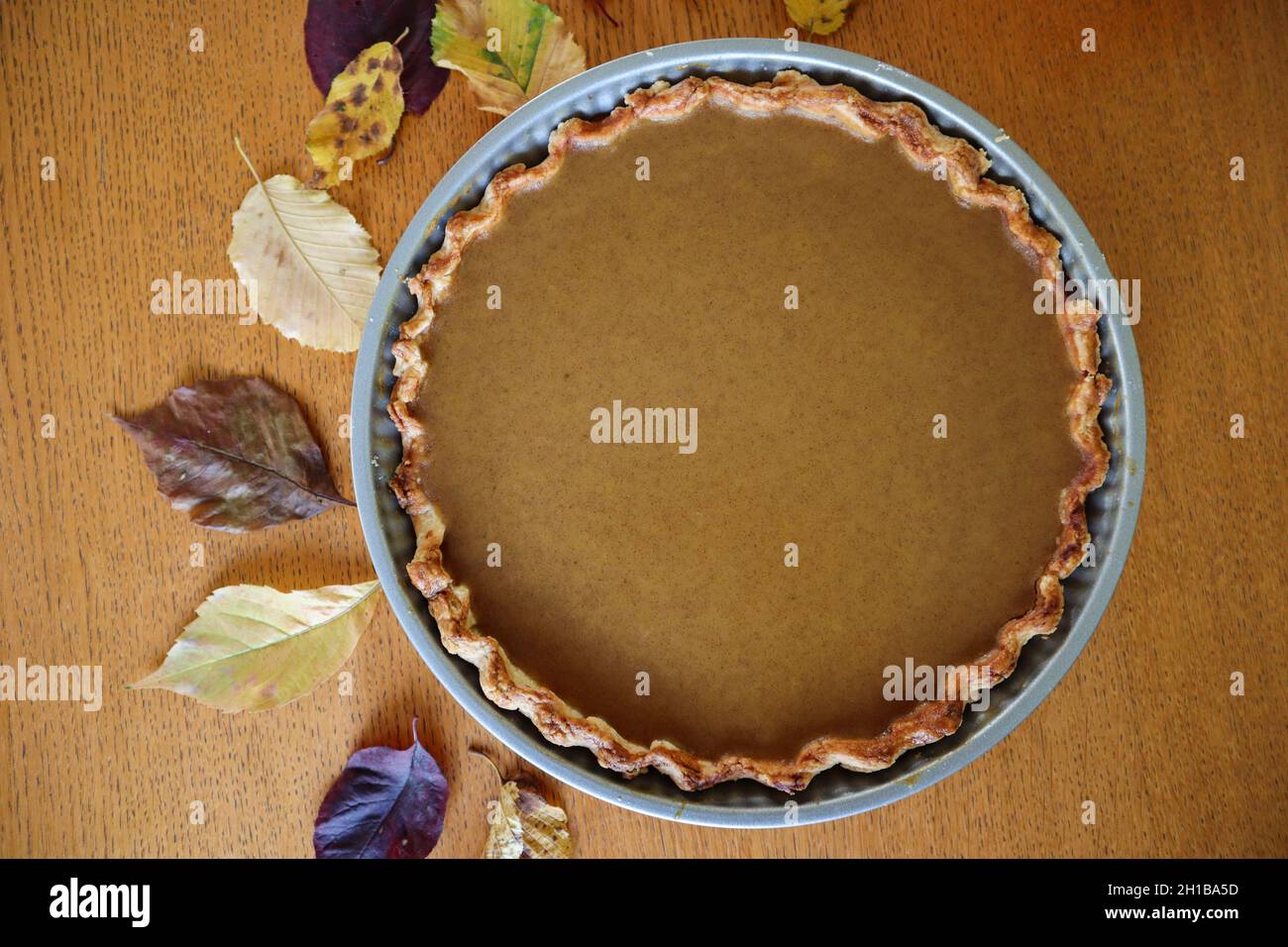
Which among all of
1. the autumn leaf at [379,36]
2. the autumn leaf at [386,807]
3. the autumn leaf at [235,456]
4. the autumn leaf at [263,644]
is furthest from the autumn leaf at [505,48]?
the autumn leaf at [386,807]

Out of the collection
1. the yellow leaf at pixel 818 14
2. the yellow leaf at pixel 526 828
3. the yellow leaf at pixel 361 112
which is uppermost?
the yellow leaf at pixel 818 14

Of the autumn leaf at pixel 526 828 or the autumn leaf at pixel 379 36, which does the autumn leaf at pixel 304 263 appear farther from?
the autumn leaf at pixel 526 828

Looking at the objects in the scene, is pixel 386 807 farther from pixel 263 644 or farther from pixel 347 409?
pixel 347 409

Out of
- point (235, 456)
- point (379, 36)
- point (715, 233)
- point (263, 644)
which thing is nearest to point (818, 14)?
point (715, 233)

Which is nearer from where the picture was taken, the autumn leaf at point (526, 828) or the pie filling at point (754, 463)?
the pie filling at point (754, 463)

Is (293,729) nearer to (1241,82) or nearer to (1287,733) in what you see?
(1287,733)

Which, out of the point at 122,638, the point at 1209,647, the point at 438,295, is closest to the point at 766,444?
the point at 438,295
